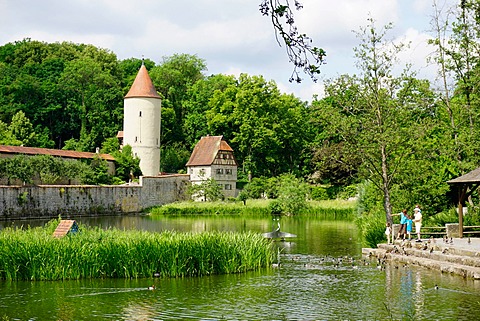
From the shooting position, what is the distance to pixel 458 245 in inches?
792

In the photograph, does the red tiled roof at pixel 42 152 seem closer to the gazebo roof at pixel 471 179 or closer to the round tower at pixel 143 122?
the round tower at pixel 143 122

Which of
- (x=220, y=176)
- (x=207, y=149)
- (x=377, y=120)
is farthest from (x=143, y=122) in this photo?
(x=377, y=120)

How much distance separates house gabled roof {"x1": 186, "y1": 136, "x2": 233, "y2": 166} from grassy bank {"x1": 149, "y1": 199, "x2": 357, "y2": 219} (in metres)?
5.70

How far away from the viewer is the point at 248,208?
49156 millimetres

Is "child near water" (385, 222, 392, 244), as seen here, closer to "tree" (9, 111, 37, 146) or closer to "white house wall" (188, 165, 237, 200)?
"white house wall" (188, 165, 237, 200)

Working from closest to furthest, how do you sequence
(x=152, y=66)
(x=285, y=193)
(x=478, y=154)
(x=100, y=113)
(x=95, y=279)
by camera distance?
(x=95, y=279)
(x=478, y=154)
(x=285, y=193)
(x=100, y=113)
(x=152, y=66)

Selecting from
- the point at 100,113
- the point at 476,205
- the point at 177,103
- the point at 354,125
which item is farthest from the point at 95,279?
the point at 177,103

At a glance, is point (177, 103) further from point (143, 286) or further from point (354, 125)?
point (143, 286)

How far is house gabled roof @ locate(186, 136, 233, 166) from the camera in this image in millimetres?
58594

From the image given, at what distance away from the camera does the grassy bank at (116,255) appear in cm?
1697

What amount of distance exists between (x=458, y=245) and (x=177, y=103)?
52162 mm

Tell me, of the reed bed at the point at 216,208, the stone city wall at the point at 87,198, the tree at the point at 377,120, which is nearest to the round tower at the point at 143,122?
the stone city wall at the point at 87,198

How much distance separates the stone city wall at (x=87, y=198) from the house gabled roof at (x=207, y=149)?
173cm

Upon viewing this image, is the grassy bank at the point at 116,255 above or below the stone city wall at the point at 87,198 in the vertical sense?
below
